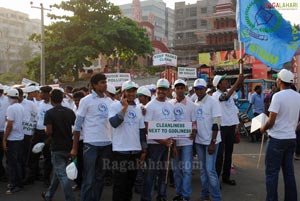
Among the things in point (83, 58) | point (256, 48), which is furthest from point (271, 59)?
point (83, 58)

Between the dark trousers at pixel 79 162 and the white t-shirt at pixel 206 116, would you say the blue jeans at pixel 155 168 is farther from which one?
the dark trousers at pixel 79 162

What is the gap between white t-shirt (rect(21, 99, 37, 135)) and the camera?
22.2 ft

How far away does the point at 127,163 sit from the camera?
4977 millimetres

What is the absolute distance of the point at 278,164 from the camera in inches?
202

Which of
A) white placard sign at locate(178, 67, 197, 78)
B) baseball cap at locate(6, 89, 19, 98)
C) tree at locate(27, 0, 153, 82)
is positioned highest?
tree at locate(27, 0, 153, 82)

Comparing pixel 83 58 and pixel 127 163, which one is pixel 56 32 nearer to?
pixel 83 58

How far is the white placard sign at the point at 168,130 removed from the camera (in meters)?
5.29

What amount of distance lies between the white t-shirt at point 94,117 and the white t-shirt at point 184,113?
1.15 m

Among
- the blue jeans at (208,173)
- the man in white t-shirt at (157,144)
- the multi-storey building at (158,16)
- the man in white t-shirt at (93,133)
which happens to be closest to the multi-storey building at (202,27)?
the multi-storey building at (158,16)

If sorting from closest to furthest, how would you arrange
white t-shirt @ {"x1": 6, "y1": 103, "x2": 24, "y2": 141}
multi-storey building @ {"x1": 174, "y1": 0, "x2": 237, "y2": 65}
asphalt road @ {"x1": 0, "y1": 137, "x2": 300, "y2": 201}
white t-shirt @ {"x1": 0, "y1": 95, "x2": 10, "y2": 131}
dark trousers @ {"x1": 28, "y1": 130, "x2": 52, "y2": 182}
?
→ 1. asphalt road @ {"x1": 0, "y1": 137, "x2": 300, "y2": 201}
2. white t-shirt @ {"x1": 6, "y1": 103, "x2": 24, "y2": 141}
3. dark trousers @ {"x1": 28, "y1": 130, "x2": 52, "y2": 182}
4. white t-shirt @ {"x1": 0, "y1": 95, "x2": 10, "y2": 131}
5. multi-storey building @ {"x1": 174, "y1": 0, "x2": 237, "y2": 65}

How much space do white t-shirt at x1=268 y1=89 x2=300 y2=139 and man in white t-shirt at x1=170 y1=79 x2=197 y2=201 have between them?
4.07 ft

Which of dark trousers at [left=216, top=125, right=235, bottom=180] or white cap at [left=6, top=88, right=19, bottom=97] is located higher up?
white cap at [left=6, top=88, right=19, bottom=97]

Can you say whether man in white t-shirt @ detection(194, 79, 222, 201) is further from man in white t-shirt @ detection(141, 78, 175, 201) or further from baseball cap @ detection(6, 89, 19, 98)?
baseball cap @ detection(6, 89, 19, 98)

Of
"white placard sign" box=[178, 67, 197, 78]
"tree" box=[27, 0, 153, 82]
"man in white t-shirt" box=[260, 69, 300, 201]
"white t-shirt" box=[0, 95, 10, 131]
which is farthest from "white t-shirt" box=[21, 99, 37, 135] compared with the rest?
"tree" box=[27, 0, 153, 82]
